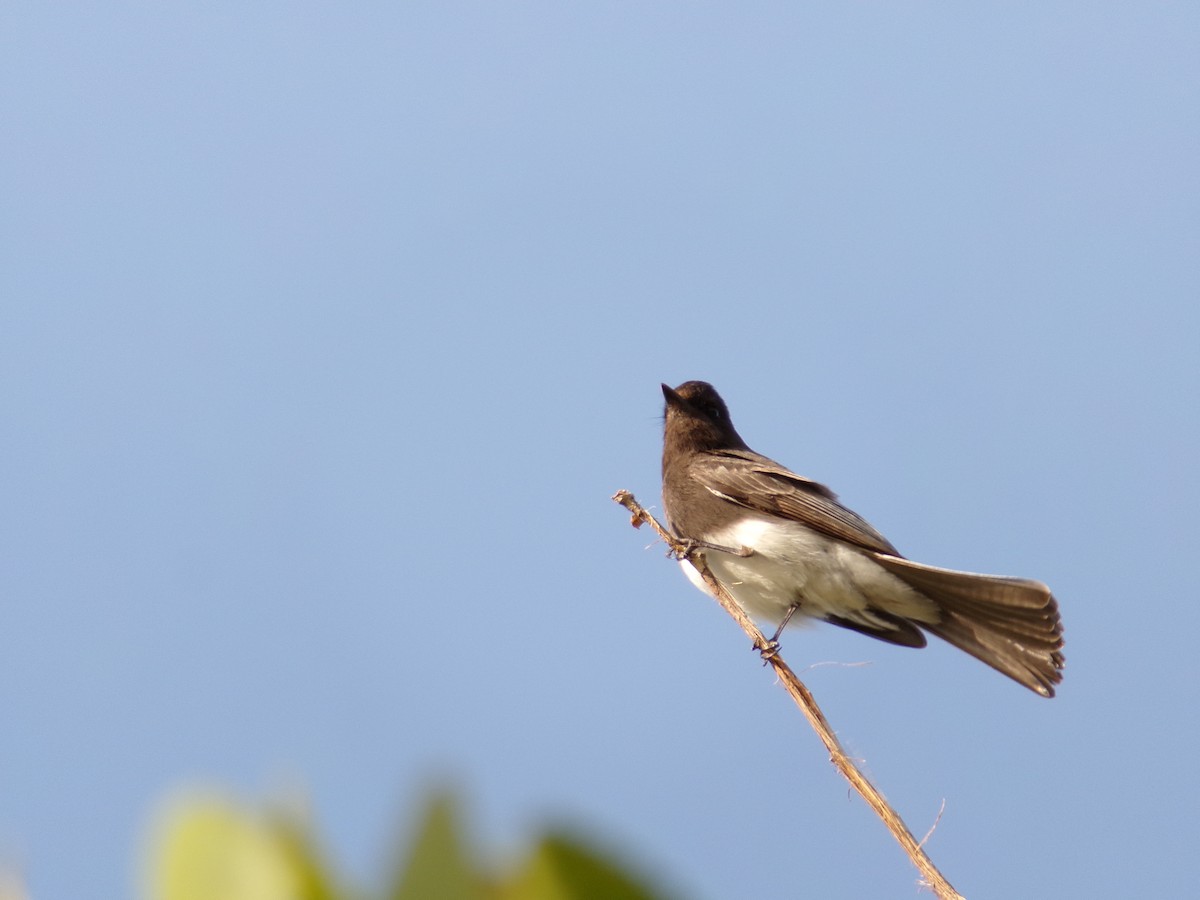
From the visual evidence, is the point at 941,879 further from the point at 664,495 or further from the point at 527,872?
the point at 664,495

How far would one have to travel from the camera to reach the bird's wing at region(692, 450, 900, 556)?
26.6 feet

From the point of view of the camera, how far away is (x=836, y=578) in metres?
7.97

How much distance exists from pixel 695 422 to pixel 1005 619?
2816 millimetres

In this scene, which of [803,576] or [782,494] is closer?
[803,576]

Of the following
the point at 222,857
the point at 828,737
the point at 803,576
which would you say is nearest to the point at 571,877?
the point at 222,857

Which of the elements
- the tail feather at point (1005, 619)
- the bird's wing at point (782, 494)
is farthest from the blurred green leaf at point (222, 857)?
the bird's wing at point (782, 494)

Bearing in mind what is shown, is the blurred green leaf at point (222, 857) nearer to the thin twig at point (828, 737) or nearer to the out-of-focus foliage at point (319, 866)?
the out-of-focus foliage at point (319, 866)

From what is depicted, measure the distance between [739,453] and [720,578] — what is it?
4.51 ft

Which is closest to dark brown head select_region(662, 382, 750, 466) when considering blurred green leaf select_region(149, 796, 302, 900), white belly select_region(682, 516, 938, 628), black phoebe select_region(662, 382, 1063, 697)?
black phoebe select_region(662, 382, 1063, 697)

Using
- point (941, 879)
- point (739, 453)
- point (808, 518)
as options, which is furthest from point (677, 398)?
point (941, 879)

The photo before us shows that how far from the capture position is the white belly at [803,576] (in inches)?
312

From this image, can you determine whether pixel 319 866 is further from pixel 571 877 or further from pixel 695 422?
pixel 695 422

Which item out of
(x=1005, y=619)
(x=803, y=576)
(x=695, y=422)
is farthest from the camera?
(x=695, y=422)

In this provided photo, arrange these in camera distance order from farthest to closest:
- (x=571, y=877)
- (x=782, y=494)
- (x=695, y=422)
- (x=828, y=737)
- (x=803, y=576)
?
(x=695, y=422)
(x=782, y=494)
(x=803, y=576)
(x=828, y=737)
(x=571, y=877)
